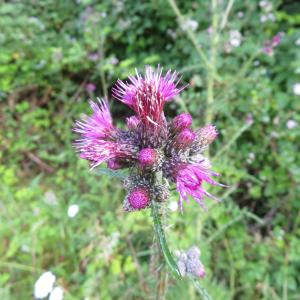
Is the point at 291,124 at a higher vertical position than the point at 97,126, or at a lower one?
lower

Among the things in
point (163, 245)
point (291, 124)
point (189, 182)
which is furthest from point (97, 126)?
point (291, 124)

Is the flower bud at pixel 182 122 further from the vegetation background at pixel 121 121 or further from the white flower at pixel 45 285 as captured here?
the white flower at pixel 45 285

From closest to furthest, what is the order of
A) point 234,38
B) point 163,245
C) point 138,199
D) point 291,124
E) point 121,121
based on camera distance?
1. point 163,245
2. point 138,199
3. point 291,124
4. point 234,38
5. point 121,121

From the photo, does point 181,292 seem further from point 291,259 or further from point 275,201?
point 275,201

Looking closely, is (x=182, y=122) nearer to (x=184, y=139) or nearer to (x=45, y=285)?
(x=184, y=139)

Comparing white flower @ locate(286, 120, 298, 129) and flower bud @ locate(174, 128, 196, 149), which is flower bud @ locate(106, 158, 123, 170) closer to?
flower bud @ locate(174, 128, 196, 149)

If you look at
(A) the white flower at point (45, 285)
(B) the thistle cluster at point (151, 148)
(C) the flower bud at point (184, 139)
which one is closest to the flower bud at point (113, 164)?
(B) the thistle cluster at point (151, 148)
